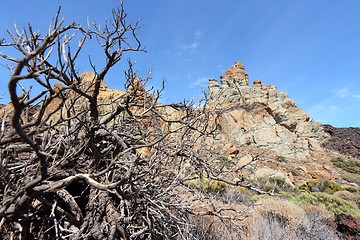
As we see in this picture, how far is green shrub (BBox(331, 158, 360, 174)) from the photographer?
3135 centimetres

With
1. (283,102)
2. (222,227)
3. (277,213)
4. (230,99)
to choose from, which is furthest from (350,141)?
(222,227)

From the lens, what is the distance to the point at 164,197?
381 centimetres

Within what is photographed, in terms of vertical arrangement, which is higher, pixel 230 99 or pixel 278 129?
pixel 230 99

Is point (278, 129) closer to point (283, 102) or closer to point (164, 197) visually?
point (283, 102)

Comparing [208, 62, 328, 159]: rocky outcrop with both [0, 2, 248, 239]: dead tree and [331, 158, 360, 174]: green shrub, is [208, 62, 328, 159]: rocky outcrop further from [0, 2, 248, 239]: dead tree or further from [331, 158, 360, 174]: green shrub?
[0, 2, 248, 239]: dead tree

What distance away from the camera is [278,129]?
34.3 metres

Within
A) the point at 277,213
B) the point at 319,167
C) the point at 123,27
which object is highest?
the point at 319,167

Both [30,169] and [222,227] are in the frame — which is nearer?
[30,169]

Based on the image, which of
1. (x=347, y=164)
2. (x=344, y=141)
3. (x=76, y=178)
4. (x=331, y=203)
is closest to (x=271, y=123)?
(x=347, y=164)

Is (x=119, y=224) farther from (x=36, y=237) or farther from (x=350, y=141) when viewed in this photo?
(x=350, y=141)

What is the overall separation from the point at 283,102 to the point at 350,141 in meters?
13.6

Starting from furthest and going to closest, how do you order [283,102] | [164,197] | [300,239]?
1. [283,102]
2. [300,239]
3. [164,197]

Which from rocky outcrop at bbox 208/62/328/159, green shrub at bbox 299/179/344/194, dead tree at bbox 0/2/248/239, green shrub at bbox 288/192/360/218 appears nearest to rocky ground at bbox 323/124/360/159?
rocky outcrop at bbox 208/62/328/159

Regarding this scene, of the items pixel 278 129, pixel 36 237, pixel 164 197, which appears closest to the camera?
pixel 36 237
